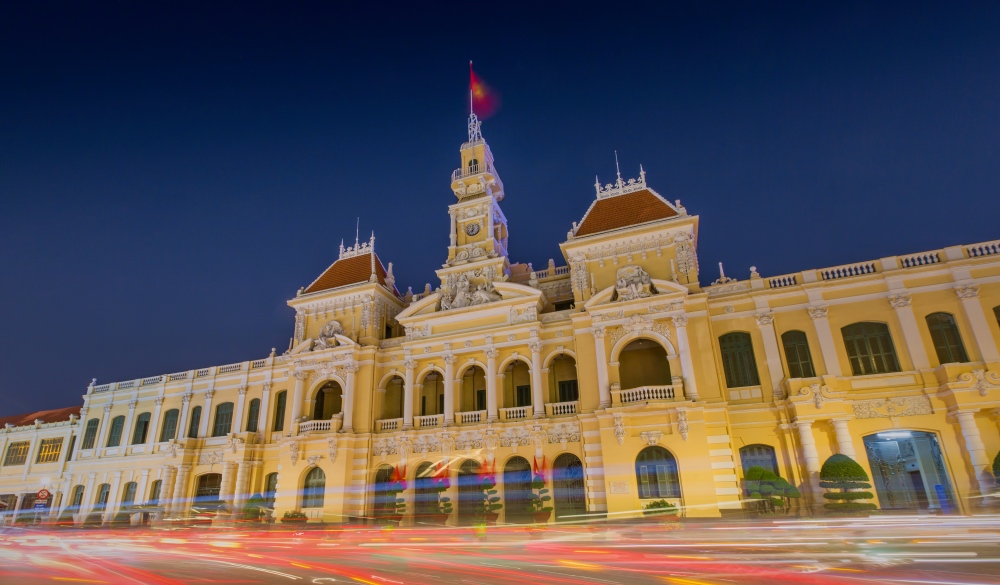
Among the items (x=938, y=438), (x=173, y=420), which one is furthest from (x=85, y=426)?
(x=938, y=438)

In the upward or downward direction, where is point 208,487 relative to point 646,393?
downward

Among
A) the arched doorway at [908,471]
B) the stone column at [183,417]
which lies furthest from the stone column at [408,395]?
the arched doorway at [908,471]

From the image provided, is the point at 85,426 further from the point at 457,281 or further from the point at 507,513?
the point at 507,513

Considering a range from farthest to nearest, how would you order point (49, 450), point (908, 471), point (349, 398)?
1. point (49, 450)
2. point (349, 398)
3. point (908, 471)

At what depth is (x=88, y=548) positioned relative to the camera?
60.3 feet

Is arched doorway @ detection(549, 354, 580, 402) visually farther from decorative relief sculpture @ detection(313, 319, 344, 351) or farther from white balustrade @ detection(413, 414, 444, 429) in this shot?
decorative relief sculpture @ detection(313, 319, 344, 351)

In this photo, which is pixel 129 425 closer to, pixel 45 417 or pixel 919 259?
pixel 45 417

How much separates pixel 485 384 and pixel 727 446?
1429 cm

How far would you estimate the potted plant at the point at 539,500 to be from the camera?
25.9 m

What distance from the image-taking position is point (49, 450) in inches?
1812

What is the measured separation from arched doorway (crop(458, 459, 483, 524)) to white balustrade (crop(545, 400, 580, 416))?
201 inches

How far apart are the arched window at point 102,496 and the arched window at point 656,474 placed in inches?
1514

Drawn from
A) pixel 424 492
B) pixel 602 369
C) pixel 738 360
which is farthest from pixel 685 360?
pixel 424 492

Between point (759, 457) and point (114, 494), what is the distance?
4309 cm
